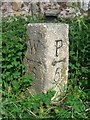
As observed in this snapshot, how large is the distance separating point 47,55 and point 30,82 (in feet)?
0.98

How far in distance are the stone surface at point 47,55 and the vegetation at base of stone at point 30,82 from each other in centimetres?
8

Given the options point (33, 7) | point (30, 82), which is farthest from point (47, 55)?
point (33, 7)

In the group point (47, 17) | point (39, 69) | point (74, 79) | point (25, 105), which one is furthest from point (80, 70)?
point (47, 17)

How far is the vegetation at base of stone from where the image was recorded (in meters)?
2.64

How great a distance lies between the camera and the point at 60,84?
10.6 feet

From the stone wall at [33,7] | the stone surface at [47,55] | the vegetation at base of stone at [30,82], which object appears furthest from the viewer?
the stone wall at [33,7]

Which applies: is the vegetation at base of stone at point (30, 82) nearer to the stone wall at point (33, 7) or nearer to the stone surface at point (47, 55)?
the stone surface at point (47, 55)

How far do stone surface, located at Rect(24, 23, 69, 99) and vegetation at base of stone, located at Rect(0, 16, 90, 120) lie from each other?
3.2 inches

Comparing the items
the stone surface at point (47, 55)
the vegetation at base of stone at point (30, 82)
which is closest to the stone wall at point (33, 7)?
the vegetation at base of stone at point (30, 82)

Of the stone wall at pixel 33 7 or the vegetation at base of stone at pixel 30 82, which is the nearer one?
the vegetation at base of stone at pixel 30 82

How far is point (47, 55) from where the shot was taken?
308cm

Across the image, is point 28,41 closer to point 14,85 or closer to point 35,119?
point 14,85

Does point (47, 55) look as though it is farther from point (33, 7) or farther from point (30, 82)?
point (33, 7)

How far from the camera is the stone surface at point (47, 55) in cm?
307
